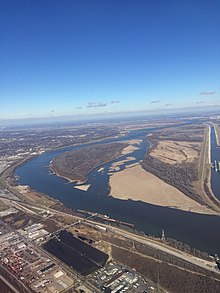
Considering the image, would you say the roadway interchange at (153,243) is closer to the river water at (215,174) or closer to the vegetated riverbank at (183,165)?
the vegetated riverbank at (183,165)

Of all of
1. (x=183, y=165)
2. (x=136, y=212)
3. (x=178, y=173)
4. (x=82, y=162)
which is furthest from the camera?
(x=82, y=162)

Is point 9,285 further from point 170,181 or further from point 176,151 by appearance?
point 176,151

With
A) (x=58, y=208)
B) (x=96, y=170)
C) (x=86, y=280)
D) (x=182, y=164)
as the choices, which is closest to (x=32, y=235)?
(x=58, y=208)

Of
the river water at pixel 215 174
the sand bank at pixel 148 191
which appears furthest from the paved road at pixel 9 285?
the river water at pixel 215 174

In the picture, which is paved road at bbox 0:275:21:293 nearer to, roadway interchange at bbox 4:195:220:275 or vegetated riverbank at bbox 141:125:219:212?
roadway interchange at bbox 4:195:220:275

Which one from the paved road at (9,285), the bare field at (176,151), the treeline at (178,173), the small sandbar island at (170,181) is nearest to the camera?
the paved road at (9,285)

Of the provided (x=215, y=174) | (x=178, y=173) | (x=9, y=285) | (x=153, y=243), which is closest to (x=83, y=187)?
(x=178, y=173)

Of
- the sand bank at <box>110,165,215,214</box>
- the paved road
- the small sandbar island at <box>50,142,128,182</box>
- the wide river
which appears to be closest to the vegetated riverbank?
the sand bank at <box>110,165,215,214</box>
